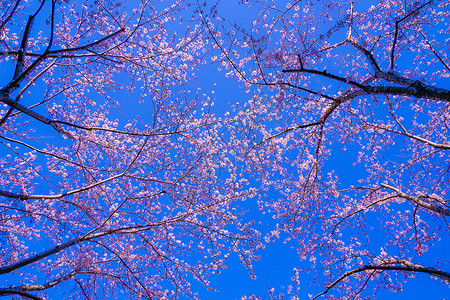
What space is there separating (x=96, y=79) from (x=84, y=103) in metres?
0.69

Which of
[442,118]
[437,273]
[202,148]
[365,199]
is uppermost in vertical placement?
[442,118]

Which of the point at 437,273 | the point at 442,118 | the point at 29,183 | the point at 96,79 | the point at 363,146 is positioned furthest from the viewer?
the point at 363,146

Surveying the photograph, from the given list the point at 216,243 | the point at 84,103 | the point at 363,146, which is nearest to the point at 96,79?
the point at 84,103

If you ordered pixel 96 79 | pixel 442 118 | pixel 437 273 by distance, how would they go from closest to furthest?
pixel 437 273
pixel 96 79
pixel 442 118

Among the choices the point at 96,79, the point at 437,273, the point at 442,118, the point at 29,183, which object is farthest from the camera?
the point at 442,118

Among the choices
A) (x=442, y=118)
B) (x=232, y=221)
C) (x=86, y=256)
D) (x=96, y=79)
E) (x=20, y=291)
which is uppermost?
(x=96, y=79)

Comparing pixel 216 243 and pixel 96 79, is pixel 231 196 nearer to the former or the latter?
pixel 216 243

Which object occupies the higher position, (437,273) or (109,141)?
(109,141)

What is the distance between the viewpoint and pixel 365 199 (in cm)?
728

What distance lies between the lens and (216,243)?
6301 mm

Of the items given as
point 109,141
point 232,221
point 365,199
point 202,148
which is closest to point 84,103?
point 109,141

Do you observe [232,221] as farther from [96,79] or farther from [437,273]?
[96,79]

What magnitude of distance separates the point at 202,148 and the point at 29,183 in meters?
4.16

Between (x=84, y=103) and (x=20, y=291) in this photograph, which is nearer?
(x=20, y=291)
